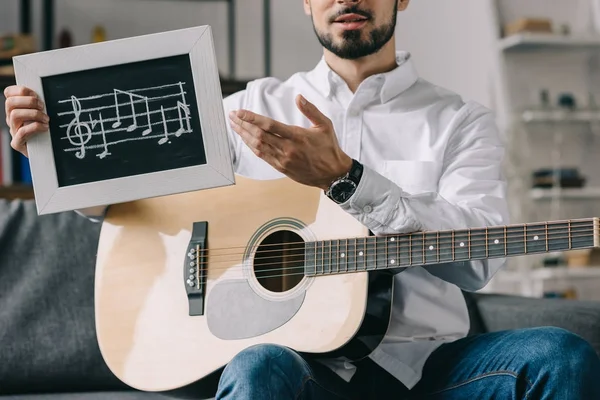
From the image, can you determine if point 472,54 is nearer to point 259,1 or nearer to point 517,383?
point 259,1

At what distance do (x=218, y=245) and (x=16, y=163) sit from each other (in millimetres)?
1978

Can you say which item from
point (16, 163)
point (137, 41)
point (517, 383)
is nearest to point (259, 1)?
point (16, 163)

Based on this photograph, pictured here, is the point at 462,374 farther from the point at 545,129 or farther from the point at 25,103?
the point at 545,129

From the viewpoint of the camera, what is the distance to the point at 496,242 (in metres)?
1.30

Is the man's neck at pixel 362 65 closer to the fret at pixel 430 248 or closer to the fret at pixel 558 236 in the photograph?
the fret at pixel 430 248

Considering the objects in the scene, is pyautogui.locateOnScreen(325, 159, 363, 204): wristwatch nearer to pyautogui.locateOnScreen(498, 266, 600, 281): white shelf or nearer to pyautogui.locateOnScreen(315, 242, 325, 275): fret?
pyautogui.locateOnScreen(315, 242, 325, 275): fret

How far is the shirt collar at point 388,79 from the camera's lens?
5.61ft

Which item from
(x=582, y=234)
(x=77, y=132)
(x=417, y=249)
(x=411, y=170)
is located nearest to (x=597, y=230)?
(x=582, y=234)

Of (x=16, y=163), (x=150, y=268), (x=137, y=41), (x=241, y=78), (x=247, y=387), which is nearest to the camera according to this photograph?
(x=247, y=387)

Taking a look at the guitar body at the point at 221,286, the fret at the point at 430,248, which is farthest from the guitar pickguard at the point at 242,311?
the fret at the point at 430,248

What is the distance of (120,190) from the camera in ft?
4.85

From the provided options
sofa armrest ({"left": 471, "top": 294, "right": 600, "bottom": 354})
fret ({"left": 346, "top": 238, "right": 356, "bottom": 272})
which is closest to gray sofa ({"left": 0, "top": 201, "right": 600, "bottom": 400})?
sofa armrest ({"left": 471, "top": 294, "right": 600, "bottom": 354})

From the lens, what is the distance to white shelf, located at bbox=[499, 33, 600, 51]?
142 inches

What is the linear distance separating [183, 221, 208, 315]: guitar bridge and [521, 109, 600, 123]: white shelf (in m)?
2.40
